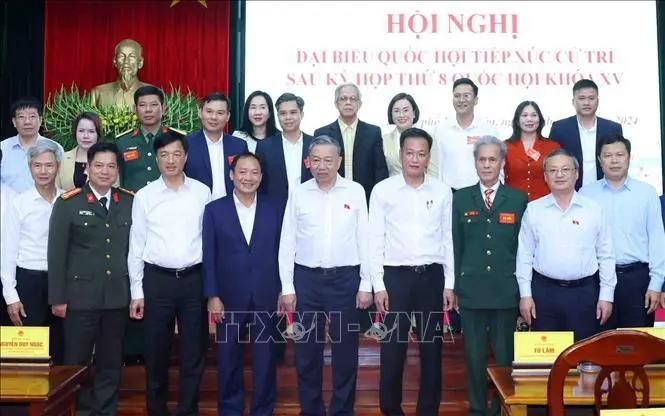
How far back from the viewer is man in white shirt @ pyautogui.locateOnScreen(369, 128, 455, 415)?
11.0 ft

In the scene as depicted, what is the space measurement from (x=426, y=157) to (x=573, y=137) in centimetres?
102

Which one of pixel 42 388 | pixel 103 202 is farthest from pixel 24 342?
pixel 103 202

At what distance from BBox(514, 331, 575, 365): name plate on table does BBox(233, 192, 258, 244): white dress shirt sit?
1466 mm

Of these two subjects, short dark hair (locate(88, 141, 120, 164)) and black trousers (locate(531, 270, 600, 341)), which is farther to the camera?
short dark hair (locate(88, 141, 120, 164))

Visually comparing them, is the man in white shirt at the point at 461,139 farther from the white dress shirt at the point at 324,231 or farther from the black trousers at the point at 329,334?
the black trousers at the point at 329,334

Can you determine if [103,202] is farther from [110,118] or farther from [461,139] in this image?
[461,139]

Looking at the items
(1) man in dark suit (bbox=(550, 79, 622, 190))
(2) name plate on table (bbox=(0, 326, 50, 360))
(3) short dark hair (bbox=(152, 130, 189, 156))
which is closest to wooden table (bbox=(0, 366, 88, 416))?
(2) name plate on table (bbox=(0, 326, 50, 360))

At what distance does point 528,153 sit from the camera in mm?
3904

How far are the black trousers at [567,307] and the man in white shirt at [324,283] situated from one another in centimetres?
75

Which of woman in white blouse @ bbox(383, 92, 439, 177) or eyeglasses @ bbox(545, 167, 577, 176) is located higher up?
woman in white blouse @ bbox(383, 92, 439, 177)

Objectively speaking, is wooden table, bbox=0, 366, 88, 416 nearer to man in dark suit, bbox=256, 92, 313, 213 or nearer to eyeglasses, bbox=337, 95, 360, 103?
man in dark suit, bbox=256, 92, 313, 213

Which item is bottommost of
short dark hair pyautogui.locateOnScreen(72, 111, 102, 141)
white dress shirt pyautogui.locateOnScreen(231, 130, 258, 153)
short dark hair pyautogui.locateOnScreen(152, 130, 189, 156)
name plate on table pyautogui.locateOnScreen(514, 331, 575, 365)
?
name plate on table pyautogui.locateOnScreen(514, 331, 575, 365)

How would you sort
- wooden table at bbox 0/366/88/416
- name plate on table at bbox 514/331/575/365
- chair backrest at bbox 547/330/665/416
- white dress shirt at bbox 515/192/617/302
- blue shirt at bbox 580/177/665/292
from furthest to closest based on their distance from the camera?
blue shirt at bbox 580/177/665/292, white dress shirt at bbox 515/192/617/302, name plate on table at bbox 514/331/575/365, wooden table at bbox 0/366/88/416, chair backrest at bbox 547/330/665/416

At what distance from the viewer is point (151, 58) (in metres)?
6.41
